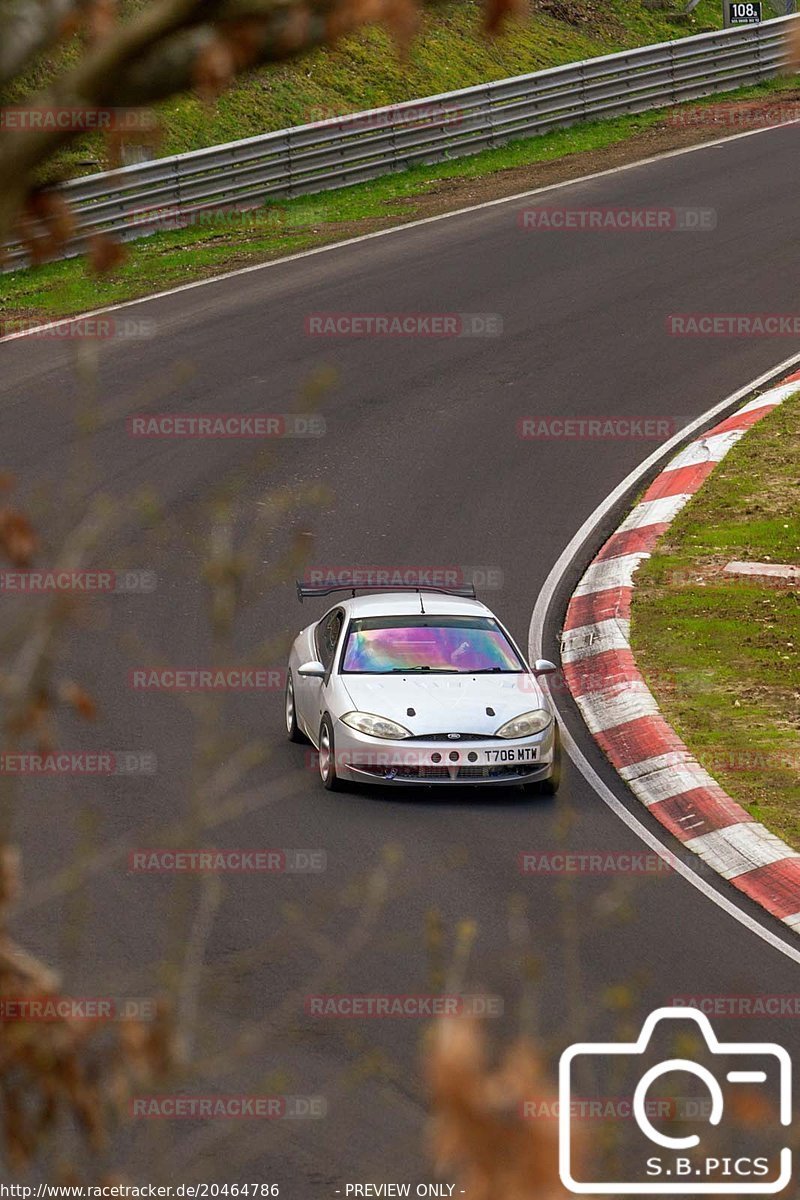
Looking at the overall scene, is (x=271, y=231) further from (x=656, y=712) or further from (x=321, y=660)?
(x=656, y=712)

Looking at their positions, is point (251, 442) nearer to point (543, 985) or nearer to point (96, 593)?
point (96, 593)

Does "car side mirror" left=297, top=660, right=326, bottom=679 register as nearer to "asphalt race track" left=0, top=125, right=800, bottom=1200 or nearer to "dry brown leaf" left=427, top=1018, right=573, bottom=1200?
"asphalt race track" left=0, top=125, right=800, bottom=1200

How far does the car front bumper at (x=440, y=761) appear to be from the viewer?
1144 centimetres

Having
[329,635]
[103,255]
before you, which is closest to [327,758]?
[329,635]

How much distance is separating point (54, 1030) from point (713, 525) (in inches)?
588

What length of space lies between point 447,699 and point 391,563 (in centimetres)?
444

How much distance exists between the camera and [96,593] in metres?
15.5

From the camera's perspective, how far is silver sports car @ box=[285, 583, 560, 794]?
1148 cm

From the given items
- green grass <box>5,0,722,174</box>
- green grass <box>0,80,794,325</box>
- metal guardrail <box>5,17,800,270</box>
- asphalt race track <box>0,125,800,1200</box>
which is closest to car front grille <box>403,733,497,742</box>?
asphalt race track <box>0,125,800,1200</box>

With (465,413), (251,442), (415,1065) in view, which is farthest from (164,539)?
(415,1065)

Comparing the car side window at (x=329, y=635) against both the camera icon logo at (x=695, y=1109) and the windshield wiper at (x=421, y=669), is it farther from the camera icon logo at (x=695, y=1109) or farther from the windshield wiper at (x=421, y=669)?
the camera icon logo at (x=695, y=1109)

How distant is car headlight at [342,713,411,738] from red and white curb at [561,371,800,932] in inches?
69.5

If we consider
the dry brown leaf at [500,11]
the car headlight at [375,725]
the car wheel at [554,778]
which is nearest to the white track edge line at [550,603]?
the car wheel at [554,778]

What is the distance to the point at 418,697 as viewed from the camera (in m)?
11.9
